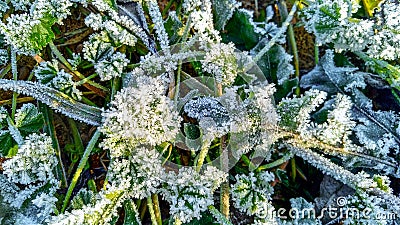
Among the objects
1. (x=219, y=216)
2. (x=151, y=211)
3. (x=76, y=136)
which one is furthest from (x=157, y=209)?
(x=76, y=136)

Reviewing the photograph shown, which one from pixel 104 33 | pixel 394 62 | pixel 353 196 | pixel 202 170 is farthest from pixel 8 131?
pixel 394 62

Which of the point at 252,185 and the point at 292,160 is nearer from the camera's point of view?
the point at 252,185

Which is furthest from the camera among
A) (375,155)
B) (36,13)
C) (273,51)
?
(273,51)

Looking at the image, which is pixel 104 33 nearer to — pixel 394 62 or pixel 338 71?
pixel 338 71

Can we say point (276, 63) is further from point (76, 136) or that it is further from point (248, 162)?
point (76, 136)

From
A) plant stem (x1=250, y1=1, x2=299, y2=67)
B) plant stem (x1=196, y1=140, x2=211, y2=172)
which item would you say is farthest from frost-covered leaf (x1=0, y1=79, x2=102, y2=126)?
plant stem (x1=250, y1=1, x2=299, y2=67)

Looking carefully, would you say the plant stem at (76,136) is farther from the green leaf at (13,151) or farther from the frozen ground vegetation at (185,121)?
the green leaf at (13,151)

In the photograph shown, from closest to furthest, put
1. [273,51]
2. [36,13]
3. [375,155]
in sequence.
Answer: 1. [36,13]
2. [375,155]
3. [273,51]

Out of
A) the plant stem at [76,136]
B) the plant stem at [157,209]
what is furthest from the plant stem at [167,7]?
A: the plant stem at [157,209]
